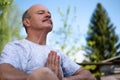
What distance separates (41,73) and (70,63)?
58cm

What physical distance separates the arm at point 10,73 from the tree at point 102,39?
93.4ft

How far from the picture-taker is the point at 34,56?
1408 mm

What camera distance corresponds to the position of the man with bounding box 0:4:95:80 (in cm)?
128

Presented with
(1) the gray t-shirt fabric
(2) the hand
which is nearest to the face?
(1) the gray t-shirt fabric

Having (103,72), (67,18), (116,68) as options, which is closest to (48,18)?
(67,18)

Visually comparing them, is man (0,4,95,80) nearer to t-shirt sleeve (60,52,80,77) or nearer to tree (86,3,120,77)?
t-shirt sleeve (60,52,80,77)

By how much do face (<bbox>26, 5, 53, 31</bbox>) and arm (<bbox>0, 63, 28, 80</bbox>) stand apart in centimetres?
33

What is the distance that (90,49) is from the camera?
3058 cm

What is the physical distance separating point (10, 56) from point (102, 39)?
29356 millimetres

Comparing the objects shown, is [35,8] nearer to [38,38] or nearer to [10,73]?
[38,38]

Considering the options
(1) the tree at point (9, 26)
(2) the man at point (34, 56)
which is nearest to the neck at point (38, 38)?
(2) the man at point (34, 56)

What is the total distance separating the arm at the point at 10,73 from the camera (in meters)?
1.24

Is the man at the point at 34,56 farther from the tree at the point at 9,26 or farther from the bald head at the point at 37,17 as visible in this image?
the tree at the point at 9,26

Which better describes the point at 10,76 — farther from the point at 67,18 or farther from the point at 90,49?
the point at 90,49
